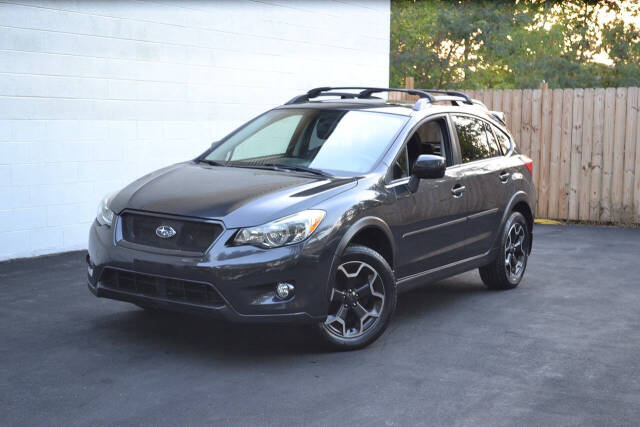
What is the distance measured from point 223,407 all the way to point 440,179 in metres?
2.93

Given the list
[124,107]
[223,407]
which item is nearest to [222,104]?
[124,107]

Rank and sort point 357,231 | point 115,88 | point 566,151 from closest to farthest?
point 357,231 → point 115,88 → point 566,151

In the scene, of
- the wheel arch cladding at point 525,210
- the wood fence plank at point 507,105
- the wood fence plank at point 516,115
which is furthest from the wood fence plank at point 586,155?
the wheel arch cladding at point 525,210

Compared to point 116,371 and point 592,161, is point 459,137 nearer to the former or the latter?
point 116,371

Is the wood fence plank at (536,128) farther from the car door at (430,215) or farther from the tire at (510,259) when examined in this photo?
the car door at (430,215)

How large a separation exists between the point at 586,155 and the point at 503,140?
17.8 ft

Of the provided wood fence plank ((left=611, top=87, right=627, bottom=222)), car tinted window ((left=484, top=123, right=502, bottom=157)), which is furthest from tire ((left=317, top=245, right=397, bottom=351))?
wood fence plank ((left=611, top=87, right=627, bottom=222))

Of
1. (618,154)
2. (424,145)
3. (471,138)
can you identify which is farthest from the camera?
(618,154)

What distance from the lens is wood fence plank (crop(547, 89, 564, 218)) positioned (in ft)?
43.5

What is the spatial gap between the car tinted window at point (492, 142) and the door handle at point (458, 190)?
927 mm

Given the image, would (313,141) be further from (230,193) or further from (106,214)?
(106,214)

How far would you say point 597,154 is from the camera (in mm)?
12906

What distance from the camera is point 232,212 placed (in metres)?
5.31

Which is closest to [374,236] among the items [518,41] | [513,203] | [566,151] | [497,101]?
[513,203]
